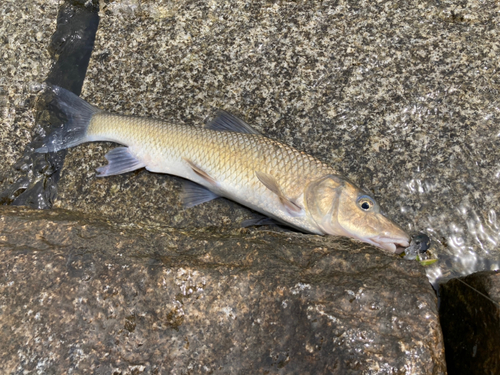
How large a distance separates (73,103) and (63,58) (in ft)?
2.36

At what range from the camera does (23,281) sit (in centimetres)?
185

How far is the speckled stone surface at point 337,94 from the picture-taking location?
2.65 m

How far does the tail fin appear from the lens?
9.43 feet

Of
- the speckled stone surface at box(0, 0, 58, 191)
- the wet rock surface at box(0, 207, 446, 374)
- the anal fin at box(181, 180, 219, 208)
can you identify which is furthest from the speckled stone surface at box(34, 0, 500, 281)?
the wet rock surface at box(0, 207, 446, 374)

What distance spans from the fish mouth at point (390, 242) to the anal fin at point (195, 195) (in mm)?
1116

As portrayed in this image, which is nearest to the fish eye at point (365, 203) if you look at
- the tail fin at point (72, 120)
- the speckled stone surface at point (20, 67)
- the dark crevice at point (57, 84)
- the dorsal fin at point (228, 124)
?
the dorsal fin at point (228, 124)

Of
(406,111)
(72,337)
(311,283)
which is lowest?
(72,337)

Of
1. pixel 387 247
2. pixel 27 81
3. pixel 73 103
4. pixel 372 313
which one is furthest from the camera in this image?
pixel 27 81

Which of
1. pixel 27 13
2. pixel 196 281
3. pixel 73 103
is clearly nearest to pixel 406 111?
pixel 196 281

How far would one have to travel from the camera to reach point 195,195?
273cm

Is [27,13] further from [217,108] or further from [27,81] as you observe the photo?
[217,108]

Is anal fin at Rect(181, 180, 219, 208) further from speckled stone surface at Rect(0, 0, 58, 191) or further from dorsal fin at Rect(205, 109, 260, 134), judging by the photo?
speckled stone surface at Rect(0, 0, 58, 191)

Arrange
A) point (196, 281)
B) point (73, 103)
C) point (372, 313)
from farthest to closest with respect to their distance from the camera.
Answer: point (73, 103) < point (196, 281) < point (372, 313)

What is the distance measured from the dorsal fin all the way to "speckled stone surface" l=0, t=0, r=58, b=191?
5.18 feet
